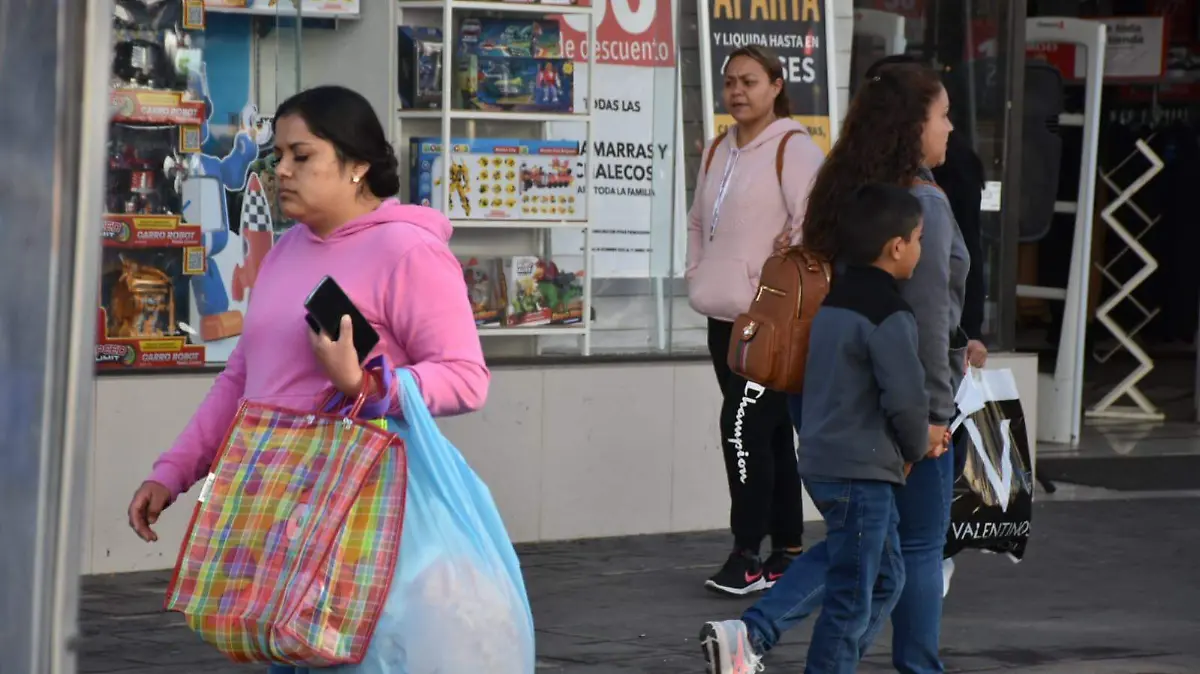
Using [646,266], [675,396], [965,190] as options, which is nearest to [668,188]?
[646,266]

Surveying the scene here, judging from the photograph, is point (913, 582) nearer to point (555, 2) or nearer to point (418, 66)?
point (418, 66)

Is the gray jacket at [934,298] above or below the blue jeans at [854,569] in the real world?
above

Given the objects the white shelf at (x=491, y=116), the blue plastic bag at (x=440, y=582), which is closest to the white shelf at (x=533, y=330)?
the white shelf at (x=491, y=116)

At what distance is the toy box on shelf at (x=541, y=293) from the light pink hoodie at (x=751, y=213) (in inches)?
54.5

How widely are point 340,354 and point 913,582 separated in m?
2.57

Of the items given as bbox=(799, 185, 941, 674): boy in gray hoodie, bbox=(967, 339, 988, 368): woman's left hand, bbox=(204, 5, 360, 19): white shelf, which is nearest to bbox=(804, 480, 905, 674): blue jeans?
bbox=(799, 185, 941, 674): boy in gray hoodie

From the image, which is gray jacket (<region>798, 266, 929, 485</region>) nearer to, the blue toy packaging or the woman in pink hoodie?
the woman in pink hoodie

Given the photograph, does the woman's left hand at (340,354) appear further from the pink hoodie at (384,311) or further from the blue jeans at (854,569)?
the blue jeans at (854,569)

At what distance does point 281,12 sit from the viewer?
7.76m

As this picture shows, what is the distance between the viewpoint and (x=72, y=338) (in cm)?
169

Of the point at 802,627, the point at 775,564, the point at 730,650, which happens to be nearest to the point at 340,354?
the point at 730,650

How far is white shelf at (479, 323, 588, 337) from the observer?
27.3 feet

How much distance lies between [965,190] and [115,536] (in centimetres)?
334

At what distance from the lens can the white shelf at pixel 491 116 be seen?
8.11 m
